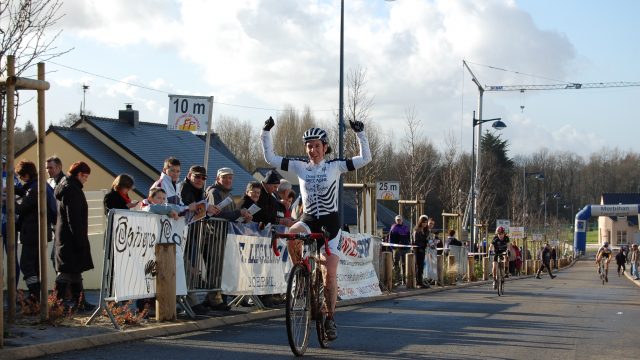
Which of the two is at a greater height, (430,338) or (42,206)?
(42,206)

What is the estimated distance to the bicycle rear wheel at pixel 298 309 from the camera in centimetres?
814

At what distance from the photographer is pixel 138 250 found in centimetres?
1051

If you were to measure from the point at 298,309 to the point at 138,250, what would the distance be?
2.86 metres

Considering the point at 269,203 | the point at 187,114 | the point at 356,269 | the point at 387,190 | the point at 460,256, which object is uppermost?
the point at 187,114

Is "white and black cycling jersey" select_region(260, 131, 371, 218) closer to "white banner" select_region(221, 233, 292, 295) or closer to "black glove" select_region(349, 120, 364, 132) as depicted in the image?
"black glove" select_region(349, 120, 364, 132)

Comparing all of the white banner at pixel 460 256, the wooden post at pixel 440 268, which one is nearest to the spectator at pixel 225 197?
the wooden post at pixel 440 268

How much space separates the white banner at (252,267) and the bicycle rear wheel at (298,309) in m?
3.91

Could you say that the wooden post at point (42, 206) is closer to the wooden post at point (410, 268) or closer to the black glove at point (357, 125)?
the black glove at point (357, 125)

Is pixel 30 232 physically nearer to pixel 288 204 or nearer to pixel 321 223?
pixel 321 223

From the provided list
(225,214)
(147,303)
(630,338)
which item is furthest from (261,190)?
(630,338)

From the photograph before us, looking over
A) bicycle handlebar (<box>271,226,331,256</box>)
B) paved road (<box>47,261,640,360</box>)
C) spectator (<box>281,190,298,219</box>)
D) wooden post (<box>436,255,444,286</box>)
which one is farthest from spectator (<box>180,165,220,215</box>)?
wooden post (<box>436,255,444,286</box>)

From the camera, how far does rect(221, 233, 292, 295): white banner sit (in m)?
12.4

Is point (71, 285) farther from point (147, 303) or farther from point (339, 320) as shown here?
point (339, 320)

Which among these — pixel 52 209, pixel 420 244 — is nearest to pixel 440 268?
pixel 420 244
